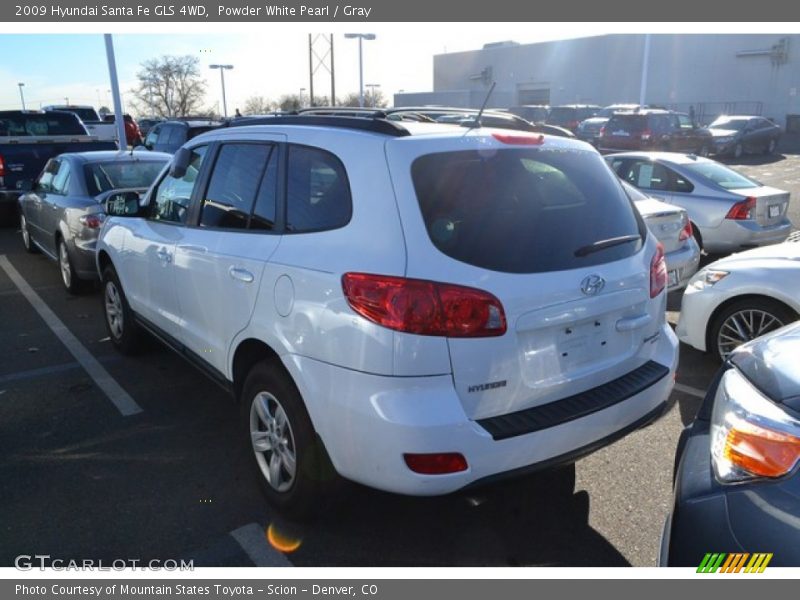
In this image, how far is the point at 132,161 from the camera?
761cm

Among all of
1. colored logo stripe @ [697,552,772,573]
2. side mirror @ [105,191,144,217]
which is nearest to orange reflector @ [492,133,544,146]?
colored logo stripe @ [697,552,772,573]

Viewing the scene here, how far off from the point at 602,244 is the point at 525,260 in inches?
19.2

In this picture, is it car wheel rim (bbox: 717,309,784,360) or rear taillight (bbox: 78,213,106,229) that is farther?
rear taillight (bbox: 78,213,106,229)

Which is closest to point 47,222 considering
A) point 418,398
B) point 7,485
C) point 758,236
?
point 7,485

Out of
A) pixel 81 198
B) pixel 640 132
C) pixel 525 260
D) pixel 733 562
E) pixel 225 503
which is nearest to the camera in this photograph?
pixel 733 562

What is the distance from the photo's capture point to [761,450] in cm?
191

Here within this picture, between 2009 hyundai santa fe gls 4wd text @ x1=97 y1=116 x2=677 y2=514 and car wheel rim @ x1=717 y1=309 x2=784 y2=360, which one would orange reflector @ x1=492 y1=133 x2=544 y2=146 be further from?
car wheel rim @ x1=717 y1=309 x2=784 y2=360

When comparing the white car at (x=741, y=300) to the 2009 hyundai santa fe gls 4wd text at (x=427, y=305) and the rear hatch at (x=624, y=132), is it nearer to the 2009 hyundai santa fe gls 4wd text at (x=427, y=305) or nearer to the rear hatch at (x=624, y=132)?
the 2009 hyundai santa fe gls 4wd text at (x=427, y=305)

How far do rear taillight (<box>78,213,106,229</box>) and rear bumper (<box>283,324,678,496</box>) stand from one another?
4.95 m

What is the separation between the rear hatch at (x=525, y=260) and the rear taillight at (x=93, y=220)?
16.9 ft

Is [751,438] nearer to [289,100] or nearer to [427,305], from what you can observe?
[427,305]

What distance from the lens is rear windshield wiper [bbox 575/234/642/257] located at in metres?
2.78

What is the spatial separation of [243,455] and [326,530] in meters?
0.96

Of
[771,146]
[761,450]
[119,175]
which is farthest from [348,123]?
[771,146]
